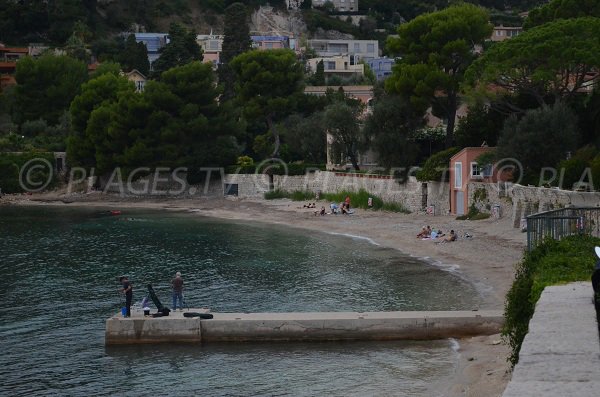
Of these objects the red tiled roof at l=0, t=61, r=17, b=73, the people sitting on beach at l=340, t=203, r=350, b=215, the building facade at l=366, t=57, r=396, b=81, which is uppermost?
the building facade at l=366, t=57, r=396, b=81

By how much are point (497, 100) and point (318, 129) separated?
22.9m

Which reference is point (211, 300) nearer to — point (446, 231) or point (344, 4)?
point (446, 231)

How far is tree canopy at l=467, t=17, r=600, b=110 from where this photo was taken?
4584cm

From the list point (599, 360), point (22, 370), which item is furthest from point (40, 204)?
point (599, 360)

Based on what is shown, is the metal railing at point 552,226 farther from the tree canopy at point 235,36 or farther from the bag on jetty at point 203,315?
the tree canopy at point 235,36

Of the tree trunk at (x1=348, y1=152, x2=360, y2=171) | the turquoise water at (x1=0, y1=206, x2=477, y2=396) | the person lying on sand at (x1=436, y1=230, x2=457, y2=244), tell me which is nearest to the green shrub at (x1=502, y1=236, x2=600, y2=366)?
the turquoise water at (x1=0, y1=206, x2=477, y2=396)

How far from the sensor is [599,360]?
1167 cm

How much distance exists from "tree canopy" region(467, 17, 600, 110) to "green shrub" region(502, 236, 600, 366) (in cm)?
2760

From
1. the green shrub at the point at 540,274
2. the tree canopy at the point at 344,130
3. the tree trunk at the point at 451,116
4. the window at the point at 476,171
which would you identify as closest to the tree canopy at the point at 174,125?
the tree canopy at the point at 344,130

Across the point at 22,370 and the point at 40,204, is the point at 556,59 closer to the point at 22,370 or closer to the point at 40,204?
the point at 22,370

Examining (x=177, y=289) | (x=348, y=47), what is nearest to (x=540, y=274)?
(x=177, y=289)

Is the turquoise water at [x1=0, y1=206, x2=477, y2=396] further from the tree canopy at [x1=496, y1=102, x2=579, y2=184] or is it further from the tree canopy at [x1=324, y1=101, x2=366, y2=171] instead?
the tree canopy at [x1=324, y1=101, x2=366, y2=171]

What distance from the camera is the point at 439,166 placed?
52.5m

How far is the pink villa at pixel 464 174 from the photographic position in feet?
161
